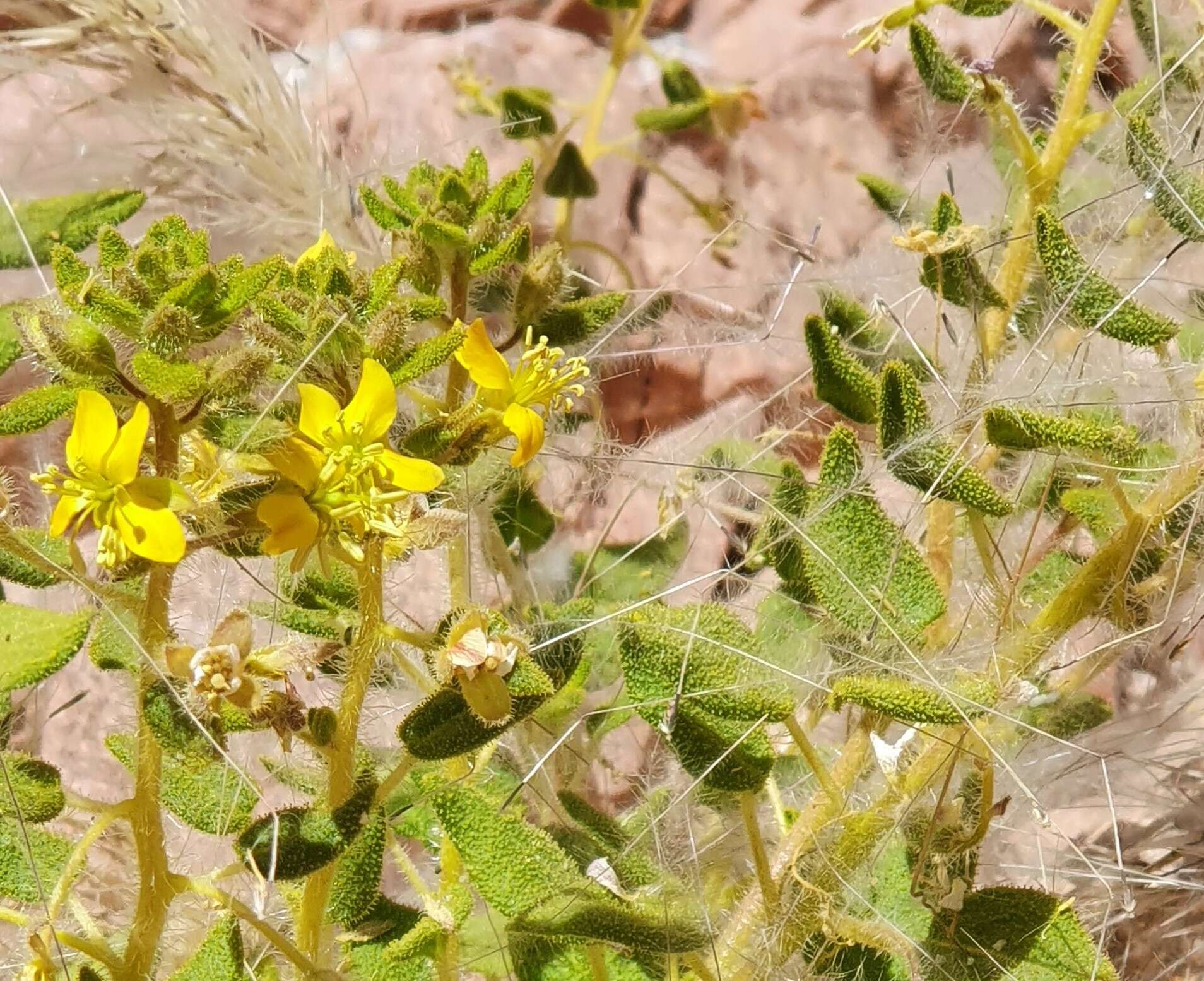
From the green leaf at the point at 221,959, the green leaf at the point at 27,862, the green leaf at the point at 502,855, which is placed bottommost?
the green leaf at the point at 27,862

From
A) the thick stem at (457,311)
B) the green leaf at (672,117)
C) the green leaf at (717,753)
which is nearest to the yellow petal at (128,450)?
the thick stem at (457,311)

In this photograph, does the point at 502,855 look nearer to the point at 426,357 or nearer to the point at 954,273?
the point at 426,357

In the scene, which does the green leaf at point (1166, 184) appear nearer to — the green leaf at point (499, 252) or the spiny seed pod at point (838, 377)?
the spiny seed pod at point (838, 377)

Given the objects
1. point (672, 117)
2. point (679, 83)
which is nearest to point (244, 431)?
point (672, 117)

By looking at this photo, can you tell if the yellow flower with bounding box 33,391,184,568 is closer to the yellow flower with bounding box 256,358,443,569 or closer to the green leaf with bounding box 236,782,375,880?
the yellow flower with bounding box 256,358,443,569

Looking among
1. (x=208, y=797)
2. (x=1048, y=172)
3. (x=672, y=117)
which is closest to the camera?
(x=208, y=797)

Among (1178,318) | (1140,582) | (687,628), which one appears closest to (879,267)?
(1178,318)

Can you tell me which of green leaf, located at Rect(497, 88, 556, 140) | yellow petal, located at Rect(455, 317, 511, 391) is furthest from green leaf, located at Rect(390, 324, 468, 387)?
green leaf, located at Rect(497, 88, 556, 140)
